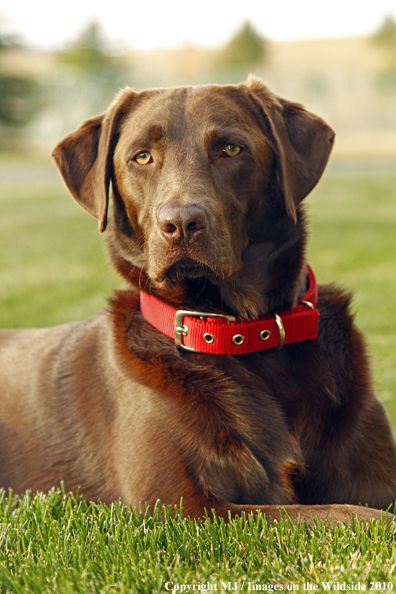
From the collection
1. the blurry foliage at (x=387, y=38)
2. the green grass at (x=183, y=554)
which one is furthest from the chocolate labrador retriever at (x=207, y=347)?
the blurry foliage at (x=387, y=38)

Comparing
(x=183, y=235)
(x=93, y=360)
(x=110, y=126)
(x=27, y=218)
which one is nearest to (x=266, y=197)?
(x=183, y=235)

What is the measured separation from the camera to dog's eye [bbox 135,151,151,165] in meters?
2.87

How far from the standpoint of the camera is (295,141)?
2947mm

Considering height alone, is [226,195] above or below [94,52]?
below

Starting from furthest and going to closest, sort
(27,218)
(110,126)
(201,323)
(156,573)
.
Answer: (27,218) → (110,126) → (201,323) → (156,573)

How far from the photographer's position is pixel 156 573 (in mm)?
2053

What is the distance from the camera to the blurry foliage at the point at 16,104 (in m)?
46.9

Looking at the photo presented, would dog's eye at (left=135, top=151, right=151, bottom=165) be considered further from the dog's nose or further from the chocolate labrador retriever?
the dog's nose

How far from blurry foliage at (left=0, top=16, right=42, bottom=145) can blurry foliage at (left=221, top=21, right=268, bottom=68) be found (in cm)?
2729

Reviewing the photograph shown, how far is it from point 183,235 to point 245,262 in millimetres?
457

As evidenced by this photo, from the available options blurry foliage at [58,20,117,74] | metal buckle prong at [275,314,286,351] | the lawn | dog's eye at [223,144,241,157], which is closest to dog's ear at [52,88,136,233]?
dog's eye at [223,144,241,157]

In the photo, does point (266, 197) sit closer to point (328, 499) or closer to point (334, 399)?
point (334, 399)

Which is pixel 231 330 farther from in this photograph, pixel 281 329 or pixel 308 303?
pixel 308 303

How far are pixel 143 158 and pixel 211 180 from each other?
38 cm
